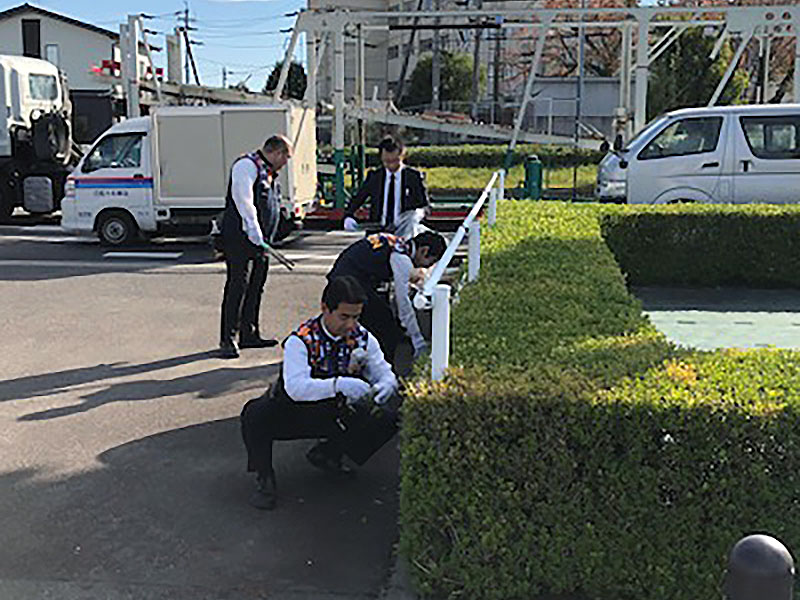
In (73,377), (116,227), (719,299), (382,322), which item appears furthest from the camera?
(116,227)

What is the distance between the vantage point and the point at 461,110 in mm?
41688

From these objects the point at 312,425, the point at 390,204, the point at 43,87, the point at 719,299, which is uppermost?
the point at 43,87

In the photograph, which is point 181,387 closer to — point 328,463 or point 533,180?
point 328,463

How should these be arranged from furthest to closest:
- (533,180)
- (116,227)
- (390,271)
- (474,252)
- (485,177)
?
1. (485,177)
2. (533,180)
3. (116,227)
4. (390,271)
5. (474,252)

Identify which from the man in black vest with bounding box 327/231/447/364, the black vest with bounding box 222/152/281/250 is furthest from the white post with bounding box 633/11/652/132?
the man in black vest with bounding box 327/231/447/364

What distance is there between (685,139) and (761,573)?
38.0 feet

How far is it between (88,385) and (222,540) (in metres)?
3.02

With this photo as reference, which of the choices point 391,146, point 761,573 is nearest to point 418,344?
point 391,146

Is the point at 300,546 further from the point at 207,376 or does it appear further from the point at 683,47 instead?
the point at 683,47

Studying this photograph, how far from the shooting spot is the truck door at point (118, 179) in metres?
14.2

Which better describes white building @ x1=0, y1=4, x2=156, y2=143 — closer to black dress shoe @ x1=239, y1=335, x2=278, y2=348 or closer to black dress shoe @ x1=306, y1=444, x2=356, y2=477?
black dress shoe @ x1=239, y1=335, x2=278, y2=348

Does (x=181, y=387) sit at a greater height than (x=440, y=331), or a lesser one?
lesser

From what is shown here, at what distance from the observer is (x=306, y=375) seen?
4664 mm

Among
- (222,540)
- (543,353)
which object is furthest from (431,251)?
(222,540)
